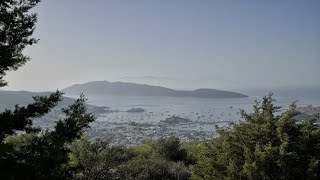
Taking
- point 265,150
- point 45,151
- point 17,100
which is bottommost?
point 45,151

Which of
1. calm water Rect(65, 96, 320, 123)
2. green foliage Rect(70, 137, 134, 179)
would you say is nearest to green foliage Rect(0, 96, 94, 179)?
green foliage Rect(70, 137, 134, 179)

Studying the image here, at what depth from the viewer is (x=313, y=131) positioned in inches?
379

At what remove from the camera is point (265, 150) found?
913 cm

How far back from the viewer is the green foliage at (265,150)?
881 cm

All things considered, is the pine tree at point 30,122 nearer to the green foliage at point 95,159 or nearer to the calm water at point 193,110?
the green foliage at point 95,159

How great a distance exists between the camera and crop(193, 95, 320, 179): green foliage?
881 cm

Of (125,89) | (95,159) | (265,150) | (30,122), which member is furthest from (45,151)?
(125,89)

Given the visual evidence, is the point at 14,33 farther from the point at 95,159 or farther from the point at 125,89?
the point at 125,89

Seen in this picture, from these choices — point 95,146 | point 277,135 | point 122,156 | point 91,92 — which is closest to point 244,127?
point 277,135

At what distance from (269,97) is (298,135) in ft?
3.89

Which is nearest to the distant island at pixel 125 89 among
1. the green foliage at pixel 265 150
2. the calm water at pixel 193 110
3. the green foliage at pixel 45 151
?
the calm water at pixel 193 110

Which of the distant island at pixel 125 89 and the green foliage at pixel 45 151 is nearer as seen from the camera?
the green foliage at pixel 45 151

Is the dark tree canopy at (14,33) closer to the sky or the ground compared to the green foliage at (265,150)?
closer to the sky

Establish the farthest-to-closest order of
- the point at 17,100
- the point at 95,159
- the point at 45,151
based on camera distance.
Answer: the point at 17,100
the point at 95,159
the point at 45,151
